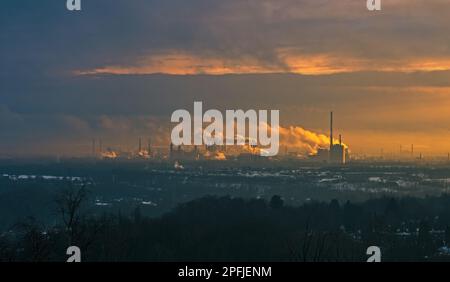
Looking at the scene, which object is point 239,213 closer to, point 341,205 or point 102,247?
point 341,205

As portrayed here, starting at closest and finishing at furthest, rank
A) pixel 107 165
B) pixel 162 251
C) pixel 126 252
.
Result: pixel 126 252 < pixel 162 251 < pixel 107 165

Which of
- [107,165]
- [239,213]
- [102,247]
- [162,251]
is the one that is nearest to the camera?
[102,247]

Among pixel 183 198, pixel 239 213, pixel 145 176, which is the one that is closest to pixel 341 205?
pixel 239 213

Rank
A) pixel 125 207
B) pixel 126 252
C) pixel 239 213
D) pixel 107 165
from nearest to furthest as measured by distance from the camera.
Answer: pixel 126 252 → pixel 239 213 → pixel 125 207 → pixel 107 165

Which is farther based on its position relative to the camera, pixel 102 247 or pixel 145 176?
pixel 145 176
